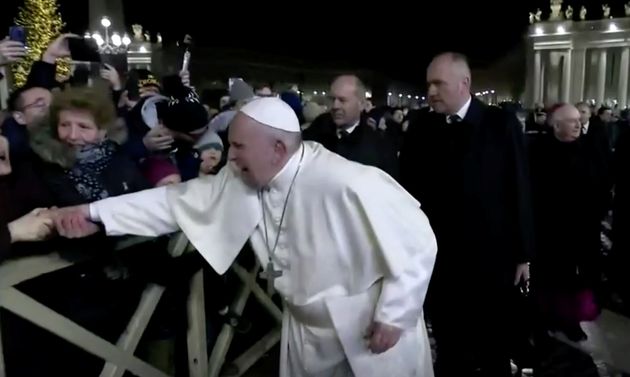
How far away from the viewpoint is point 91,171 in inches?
133

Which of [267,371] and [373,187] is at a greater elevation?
[373,187]

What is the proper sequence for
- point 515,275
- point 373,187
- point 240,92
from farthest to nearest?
1. point 240,92
2. point 515,275
3. point 373,187

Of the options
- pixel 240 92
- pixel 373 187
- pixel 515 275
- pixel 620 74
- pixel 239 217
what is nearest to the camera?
pixel 373 187

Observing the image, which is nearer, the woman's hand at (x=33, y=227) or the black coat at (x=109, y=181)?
the woman's hand at (x=33, y=227)

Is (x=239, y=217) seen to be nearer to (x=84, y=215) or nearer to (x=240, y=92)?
(x=84, y=215)

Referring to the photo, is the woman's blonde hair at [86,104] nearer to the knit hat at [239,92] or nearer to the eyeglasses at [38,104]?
the eyeglasses at [38,104]

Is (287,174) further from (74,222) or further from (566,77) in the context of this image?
(566,77)

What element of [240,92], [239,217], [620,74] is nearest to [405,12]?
[620,74]

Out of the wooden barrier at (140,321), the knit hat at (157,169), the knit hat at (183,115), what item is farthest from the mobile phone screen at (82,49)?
the wooden barrier at (140,321)

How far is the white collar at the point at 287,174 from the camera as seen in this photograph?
2.98m

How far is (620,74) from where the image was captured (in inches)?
2473

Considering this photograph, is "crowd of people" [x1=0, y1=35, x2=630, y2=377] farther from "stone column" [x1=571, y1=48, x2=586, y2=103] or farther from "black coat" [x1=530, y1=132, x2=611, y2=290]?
"stone column" [x1=571, y1=48, x2=586, y2=103]

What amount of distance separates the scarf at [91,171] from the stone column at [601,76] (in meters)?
66.9

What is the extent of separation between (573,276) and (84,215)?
460 centimetres
